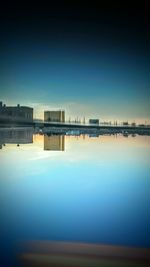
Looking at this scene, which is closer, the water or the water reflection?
the water

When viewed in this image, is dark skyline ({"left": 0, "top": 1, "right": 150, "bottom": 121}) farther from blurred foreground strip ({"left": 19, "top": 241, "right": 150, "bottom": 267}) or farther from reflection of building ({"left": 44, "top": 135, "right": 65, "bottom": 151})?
blurred foreground strip ({"left": 19, "top": 241, "right": 150, "bottom": 267})

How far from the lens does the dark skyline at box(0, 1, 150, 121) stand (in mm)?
2469

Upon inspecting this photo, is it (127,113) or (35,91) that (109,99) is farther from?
(35,91)

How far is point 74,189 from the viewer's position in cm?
250

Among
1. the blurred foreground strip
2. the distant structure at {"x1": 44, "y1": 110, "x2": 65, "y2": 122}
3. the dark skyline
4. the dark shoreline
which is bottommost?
the blurred foreground strip

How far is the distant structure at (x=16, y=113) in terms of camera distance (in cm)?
256

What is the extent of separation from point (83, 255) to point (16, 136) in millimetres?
1022

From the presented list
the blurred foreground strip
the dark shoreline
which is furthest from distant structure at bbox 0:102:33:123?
the blurred foreground strip

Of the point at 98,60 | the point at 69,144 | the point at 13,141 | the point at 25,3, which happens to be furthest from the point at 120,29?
the point at 13,141

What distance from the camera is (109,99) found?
2.57 meters

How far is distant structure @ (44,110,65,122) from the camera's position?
254 centimetres

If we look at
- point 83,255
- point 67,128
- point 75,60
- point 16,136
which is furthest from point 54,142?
point 83,255

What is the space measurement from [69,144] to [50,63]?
640 millimetres

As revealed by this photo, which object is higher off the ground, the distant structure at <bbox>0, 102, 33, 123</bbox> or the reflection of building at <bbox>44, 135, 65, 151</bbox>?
the distant structure at <bbox>0, 102, 33, 123</bbox>
